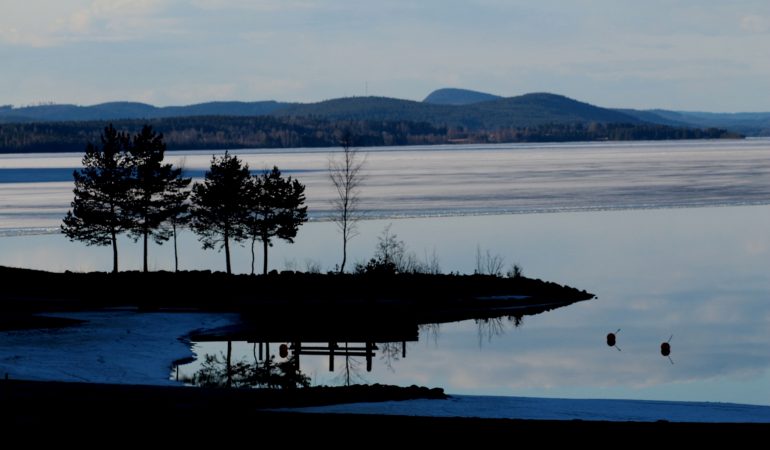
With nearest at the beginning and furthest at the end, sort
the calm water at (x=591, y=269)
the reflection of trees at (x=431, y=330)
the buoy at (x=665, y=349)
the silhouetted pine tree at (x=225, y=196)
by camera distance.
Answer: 1. the calm water at (x=591, y=269)
2. the buoy at (x=665, y=349)
3. the reflection of trees at (x=431, y=330)
4. the silhouetted pine tree at (x=225, y=196)

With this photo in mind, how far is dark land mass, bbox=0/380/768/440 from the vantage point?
1867cm

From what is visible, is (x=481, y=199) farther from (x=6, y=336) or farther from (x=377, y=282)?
(x=6, y=336)

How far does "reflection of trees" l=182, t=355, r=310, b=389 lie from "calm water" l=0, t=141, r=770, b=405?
722mm

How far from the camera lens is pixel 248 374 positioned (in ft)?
108

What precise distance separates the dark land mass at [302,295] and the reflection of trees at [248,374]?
7911 millimetres

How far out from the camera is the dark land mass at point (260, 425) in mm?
18672

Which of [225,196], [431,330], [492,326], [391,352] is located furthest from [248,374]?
[225,196]

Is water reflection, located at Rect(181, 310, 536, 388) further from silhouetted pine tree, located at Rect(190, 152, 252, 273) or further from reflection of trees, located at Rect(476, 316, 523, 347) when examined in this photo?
silhouetted pine tree, located at Rect(190, 152, 252, 273)

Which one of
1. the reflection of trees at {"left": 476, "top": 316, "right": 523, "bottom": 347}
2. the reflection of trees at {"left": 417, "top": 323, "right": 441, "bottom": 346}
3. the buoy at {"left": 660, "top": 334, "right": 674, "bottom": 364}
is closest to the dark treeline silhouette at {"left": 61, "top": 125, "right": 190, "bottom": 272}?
the reflection of trees at {"left": 417, "top": 323, "right": 441, "bottom": 346}

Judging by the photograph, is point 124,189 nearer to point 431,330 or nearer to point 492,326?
point 431,330

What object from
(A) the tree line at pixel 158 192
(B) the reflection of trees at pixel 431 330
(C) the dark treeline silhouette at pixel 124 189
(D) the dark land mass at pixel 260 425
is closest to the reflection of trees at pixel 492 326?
(B) the reflection of trees at pixel 431 330

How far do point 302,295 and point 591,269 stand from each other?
17185 millimetres

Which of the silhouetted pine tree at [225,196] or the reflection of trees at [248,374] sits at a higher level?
the silhouetted pine tree at [225,196]

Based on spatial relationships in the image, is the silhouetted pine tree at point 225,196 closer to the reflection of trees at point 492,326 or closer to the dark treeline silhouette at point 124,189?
the dark treeline silhouette at point 124,189
